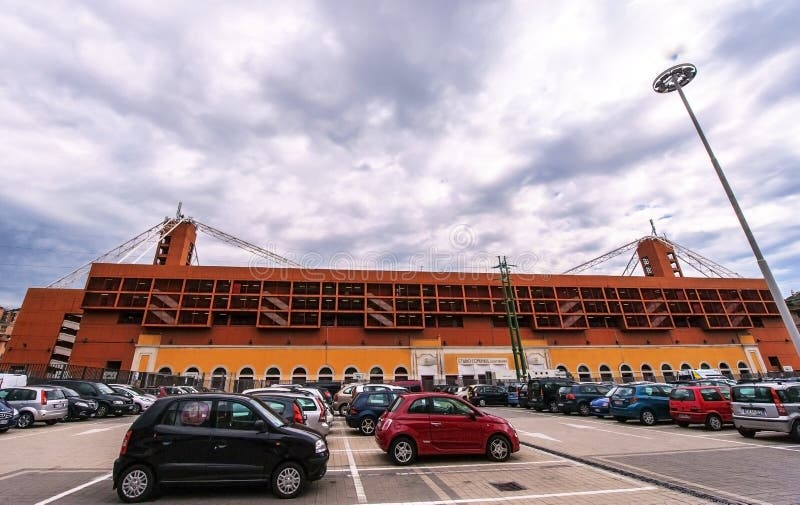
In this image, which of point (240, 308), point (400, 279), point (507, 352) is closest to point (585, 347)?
point (507, 352)

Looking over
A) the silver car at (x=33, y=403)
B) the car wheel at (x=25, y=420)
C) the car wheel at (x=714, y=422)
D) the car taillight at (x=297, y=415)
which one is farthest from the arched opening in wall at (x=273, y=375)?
the car wheel at (x=714, y=422)

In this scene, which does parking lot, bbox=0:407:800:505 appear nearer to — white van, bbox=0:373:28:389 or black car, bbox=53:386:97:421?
black car, bbox=53:386:97:421

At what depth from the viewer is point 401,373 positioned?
45594mm

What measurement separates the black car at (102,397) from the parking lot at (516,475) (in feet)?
24.7

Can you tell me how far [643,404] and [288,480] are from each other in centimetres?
1513

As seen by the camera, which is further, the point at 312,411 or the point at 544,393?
the point at 544,393

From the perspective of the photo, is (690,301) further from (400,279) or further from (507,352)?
(400,279)

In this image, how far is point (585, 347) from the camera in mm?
49469

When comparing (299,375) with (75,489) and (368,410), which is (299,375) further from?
(75,489)

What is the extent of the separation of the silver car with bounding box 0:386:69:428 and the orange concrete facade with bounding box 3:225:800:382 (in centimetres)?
2880

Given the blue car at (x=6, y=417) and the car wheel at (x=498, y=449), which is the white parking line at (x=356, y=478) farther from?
the blue car at (x=6, y=417)

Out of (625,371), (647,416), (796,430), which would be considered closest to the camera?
(796,430)

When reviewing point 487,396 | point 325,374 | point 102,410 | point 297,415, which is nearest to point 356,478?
point 297,415

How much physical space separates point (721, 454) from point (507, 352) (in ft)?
129
